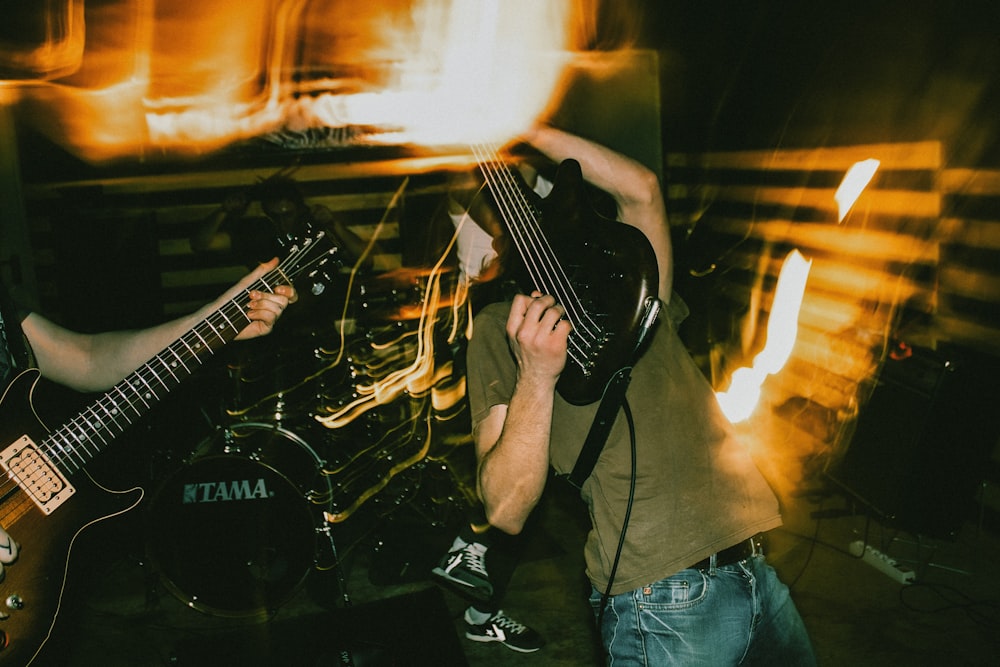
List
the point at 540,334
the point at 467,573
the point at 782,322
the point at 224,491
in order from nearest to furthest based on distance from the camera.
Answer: the point at 540,334, the point at 467,573, the point at 224,491, the point at 782,322

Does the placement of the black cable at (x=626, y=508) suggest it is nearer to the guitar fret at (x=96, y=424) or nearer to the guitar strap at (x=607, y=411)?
the guitar strap at (x=607, y=411)

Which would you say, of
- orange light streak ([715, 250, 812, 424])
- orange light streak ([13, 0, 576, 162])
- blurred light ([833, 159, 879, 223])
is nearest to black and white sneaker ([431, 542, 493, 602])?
orange light streak ([13, 0, 576, 162])

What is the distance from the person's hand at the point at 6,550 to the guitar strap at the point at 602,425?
2100 mm

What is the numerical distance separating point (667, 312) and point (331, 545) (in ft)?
9.28

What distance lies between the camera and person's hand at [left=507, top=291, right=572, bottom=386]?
142 centimetres

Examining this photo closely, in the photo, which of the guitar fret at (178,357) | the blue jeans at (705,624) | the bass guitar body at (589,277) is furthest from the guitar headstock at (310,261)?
the blue jeans at (705,624)

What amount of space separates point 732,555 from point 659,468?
30 cm

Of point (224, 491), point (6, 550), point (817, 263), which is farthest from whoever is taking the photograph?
point (817, 263)

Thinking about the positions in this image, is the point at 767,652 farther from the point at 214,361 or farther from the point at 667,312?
the point at 214,361

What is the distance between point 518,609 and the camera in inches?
145

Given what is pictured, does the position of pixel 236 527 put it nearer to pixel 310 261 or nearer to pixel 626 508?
pixel 310 261

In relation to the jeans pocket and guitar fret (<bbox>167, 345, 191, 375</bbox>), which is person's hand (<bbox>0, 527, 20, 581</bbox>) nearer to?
guitar fret (<bbox>167, 345, 191, 375</bbox>)

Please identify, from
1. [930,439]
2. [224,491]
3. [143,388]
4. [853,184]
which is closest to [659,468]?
[143,388]

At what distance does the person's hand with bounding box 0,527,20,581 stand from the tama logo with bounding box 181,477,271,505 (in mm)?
1376
